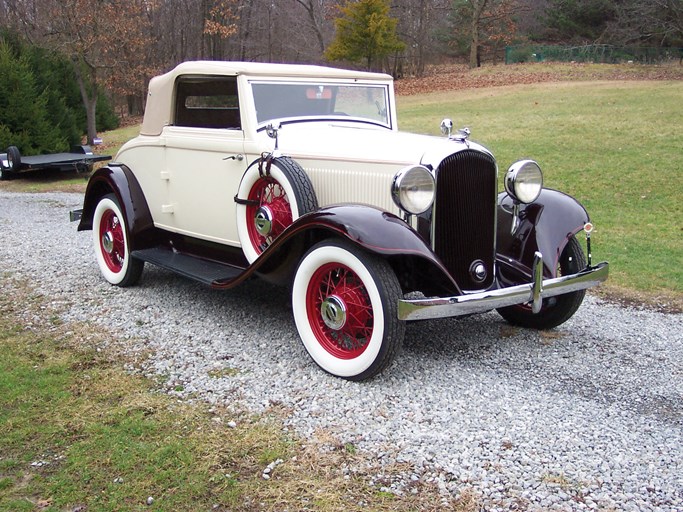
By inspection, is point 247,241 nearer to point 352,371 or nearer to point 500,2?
point 352,371

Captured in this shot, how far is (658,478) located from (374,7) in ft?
109

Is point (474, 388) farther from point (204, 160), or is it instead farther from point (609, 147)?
point (609, 147)

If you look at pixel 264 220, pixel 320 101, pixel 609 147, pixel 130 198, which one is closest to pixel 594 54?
pixel 609 147

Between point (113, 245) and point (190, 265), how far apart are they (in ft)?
4.01

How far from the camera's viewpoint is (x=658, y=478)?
9.27 ft

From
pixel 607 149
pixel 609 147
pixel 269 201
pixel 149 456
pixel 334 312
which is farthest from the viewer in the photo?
pixel 609 147

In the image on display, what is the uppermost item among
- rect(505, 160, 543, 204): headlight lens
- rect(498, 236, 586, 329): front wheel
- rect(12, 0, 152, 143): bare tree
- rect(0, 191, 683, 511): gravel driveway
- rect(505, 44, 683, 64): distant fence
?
rect(505, 44, 683, 64): distant fence

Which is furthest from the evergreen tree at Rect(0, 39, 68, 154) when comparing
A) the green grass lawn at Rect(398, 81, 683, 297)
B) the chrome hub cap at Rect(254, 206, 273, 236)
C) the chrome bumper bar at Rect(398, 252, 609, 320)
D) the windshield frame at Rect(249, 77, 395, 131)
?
the chrome bumper bar at Rect(398, 252, 609, 320)

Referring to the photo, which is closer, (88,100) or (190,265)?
(190,265)

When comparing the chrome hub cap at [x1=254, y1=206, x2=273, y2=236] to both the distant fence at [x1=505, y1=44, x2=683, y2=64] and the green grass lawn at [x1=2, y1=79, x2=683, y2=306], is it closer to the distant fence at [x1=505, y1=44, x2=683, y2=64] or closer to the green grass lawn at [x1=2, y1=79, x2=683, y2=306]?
the green grass lawn at [x1=2, y1=79, x2=683, y2=306]

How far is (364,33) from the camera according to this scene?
33.1 metres

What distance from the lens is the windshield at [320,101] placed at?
15.7ft

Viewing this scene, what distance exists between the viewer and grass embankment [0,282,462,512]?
2.70m

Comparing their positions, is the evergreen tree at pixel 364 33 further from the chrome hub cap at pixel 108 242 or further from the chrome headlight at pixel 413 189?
the chrome headlight at pixel 413 189
